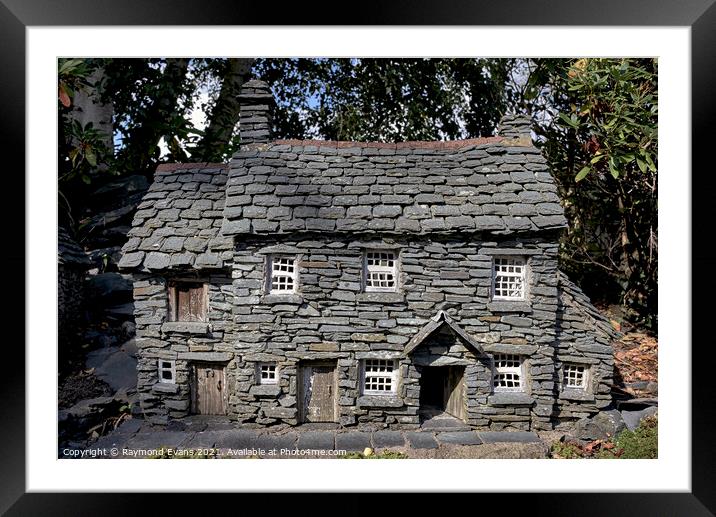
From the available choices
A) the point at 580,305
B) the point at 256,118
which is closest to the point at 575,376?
the point at 580,305

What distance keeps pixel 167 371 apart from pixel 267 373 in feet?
4.47

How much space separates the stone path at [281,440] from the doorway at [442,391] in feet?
1.18

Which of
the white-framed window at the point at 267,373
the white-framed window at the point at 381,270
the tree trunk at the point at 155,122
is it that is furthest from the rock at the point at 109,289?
the white-framed window at the point at 381,270

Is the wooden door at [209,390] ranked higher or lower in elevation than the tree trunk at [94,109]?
lower

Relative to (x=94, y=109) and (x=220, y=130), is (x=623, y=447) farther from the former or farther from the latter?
(x=94, y=109)

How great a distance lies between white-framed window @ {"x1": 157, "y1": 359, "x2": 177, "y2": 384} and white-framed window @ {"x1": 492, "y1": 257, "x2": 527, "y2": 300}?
4.12 m

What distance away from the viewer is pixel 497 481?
352 cm

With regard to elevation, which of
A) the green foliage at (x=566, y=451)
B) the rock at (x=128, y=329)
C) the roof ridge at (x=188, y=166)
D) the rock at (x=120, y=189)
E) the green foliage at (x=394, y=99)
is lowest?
the green foliage at (x=566, y=451)

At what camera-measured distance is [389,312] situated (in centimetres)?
493

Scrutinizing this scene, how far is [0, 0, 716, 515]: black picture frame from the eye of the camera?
303 centimetres

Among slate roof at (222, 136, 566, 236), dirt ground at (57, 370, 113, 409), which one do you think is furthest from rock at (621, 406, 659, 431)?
dirt ground at (57, 370, 113, 409)

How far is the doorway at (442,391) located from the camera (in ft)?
16.5

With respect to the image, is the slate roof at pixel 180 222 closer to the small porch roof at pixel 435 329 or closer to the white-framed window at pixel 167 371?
the white-framed window at pixel 167 371
